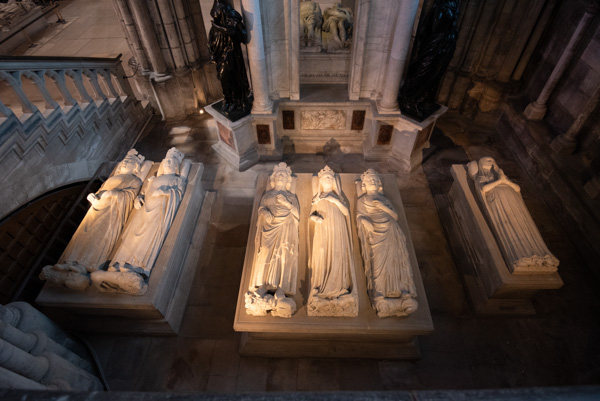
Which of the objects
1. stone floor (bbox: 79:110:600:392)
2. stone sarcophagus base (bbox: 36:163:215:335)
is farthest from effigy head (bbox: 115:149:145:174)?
stone floor (bbox: 79:110:600:392)

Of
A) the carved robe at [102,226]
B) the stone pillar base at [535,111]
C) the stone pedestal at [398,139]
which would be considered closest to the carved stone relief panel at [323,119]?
the stone pedestal at [398,139]

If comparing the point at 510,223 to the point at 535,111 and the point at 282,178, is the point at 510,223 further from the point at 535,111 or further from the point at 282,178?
the point at 535,111

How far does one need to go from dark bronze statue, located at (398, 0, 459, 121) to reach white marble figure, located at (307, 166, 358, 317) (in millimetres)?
2372

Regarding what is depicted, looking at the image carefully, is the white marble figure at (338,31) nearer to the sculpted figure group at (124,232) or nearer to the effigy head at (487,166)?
the effigy head at (487,166)

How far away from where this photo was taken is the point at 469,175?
4.53 m

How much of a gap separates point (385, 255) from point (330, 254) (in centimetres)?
64

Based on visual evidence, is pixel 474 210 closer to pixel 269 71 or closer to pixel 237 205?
pixel 237 205

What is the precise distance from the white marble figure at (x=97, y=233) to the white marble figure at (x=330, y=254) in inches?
99.4

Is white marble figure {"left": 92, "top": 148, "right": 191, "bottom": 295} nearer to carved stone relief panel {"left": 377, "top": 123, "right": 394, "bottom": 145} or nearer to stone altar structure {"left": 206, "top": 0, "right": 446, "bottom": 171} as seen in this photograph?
stone altar structure {"left": 206, "top": 0, "right": 446, "bottom": 171}

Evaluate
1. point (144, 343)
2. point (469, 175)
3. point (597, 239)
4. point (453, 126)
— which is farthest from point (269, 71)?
point (597, 239)

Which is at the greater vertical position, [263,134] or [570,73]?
[570,73]

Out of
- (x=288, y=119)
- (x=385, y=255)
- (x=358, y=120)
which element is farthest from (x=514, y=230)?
(x=288, y=119)

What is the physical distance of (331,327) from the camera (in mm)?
3145

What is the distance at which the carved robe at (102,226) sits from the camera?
3547 mm
